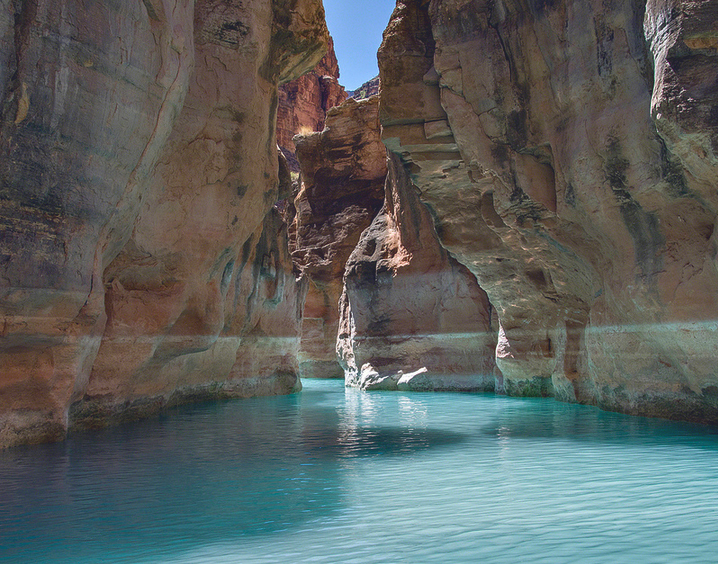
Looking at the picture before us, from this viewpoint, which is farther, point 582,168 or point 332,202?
point 332,202

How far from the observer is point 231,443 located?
6941mm

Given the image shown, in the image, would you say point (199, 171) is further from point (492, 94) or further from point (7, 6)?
point (492, 94)

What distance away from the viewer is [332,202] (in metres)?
26.1

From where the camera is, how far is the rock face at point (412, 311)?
632 inches

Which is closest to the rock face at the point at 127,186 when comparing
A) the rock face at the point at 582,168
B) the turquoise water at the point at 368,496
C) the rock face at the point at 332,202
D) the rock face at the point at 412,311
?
the turquoise water at the point at 368,496

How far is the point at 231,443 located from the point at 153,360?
3248 mm

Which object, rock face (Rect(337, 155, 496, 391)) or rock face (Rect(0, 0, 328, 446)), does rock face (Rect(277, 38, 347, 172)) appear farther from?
rock face (Rect(0, 0, 328, 446))

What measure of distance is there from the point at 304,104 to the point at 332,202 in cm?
2101

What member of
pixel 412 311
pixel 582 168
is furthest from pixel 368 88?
pixel 582 168

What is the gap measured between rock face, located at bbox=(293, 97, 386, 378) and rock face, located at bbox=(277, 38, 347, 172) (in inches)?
658

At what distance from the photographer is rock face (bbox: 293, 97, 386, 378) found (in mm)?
24891

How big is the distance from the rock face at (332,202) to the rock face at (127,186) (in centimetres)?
1263

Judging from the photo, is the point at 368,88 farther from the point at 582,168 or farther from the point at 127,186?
the point at 127,186

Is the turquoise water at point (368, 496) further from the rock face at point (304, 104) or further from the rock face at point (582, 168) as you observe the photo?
the rock face at point (304, 104)
